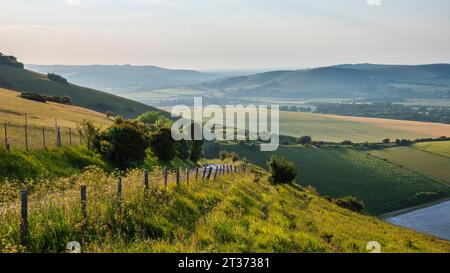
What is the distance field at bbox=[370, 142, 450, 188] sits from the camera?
388ft

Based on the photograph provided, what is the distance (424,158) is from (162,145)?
100432 mm

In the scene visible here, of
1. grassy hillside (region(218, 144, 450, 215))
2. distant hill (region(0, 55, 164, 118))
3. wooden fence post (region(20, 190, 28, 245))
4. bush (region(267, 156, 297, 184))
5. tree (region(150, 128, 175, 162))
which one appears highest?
distant hill (region(0, 55, 164, 118))

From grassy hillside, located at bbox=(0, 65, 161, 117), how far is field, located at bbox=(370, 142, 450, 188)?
81190mm

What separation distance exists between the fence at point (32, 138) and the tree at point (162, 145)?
423 inches

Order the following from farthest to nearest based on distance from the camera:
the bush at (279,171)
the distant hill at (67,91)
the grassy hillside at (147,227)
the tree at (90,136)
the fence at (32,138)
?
the distant hill at (67,91)
the bush at (279,171)
the tree at (90,136)
the fence at (32,138)
the grassy hillside at (147,227)

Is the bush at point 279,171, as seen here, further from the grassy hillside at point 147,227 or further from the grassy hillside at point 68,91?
the grassy hillside at point 68,91

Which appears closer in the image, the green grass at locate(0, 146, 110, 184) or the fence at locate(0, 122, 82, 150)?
the green grass at locate(0, 146, 110, 184)

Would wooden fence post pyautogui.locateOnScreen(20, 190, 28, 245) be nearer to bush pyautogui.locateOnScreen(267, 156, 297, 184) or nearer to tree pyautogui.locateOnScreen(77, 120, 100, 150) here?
tree pyautogui.locateOnScreen(77, 120, 100, 150)

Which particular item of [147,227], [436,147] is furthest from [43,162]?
[436,147]

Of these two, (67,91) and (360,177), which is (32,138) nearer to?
(360,177)

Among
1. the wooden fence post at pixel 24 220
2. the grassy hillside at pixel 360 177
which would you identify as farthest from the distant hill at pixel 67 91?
the wooden fence post at pixel 24 220

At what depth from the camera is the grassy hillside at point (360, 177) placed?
321 feet

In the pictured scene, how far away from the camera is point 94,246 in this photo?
11562mm

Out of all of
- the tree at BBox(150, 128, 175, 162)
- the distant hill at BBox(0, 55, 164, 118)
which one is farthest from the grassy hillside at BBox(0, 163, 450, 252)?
the distant hill at BBox(0, 55, 164, 118)
